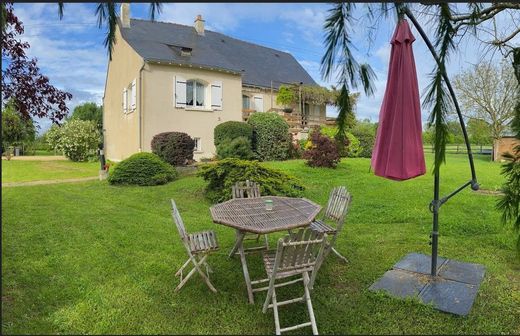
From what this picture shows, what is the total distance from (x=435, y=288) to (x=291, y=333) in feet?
6.18

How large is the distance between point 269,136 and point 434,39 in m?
14.5

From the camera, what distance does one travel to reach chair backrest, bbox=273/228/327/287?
3016mm

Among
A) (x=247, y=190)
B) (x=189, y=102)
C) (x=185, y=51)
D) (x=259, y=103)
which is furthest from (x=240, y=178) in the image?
(x=259, y=103)

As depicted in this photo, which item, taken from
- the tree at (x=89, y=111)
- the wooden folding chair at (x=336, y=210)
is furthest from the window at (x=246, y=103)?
the tree at (x=89, y=111)

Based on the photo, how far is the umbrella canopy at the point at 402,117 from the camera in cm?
349

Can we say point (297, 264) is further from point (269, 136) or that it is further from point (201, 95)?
point (201, 95)

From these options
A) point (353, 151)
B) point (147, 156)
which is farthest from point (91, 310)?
point (353, 151)

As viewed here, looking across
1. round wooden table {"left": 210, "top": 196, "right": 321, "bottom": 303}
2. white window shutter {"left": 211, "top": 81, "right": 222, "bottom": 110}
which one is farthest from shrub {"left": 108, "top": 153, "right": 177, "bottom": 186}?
round wooden table {"left": 210, "top": 196, "right": 321, "bottom": 303}

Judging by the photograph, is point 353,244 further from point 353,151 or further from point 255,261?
point 353,151

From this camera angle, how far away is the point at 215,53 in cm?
1978

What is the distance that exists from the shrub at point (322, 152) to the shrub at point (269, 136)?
12.6 feet

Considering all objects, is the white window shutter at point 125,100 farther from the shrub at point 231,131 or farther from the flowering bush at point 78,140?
the shrub at point 231,131

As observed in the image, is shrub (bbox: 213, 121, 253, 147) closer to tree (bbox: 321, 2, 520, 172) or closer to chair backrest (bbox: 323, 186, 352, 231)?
chair backrest (bbox: 323, 186, 352, 231)

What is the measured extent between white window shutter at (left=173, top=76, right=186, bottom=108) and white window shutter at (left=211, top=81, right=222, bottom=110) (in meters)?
1.52
